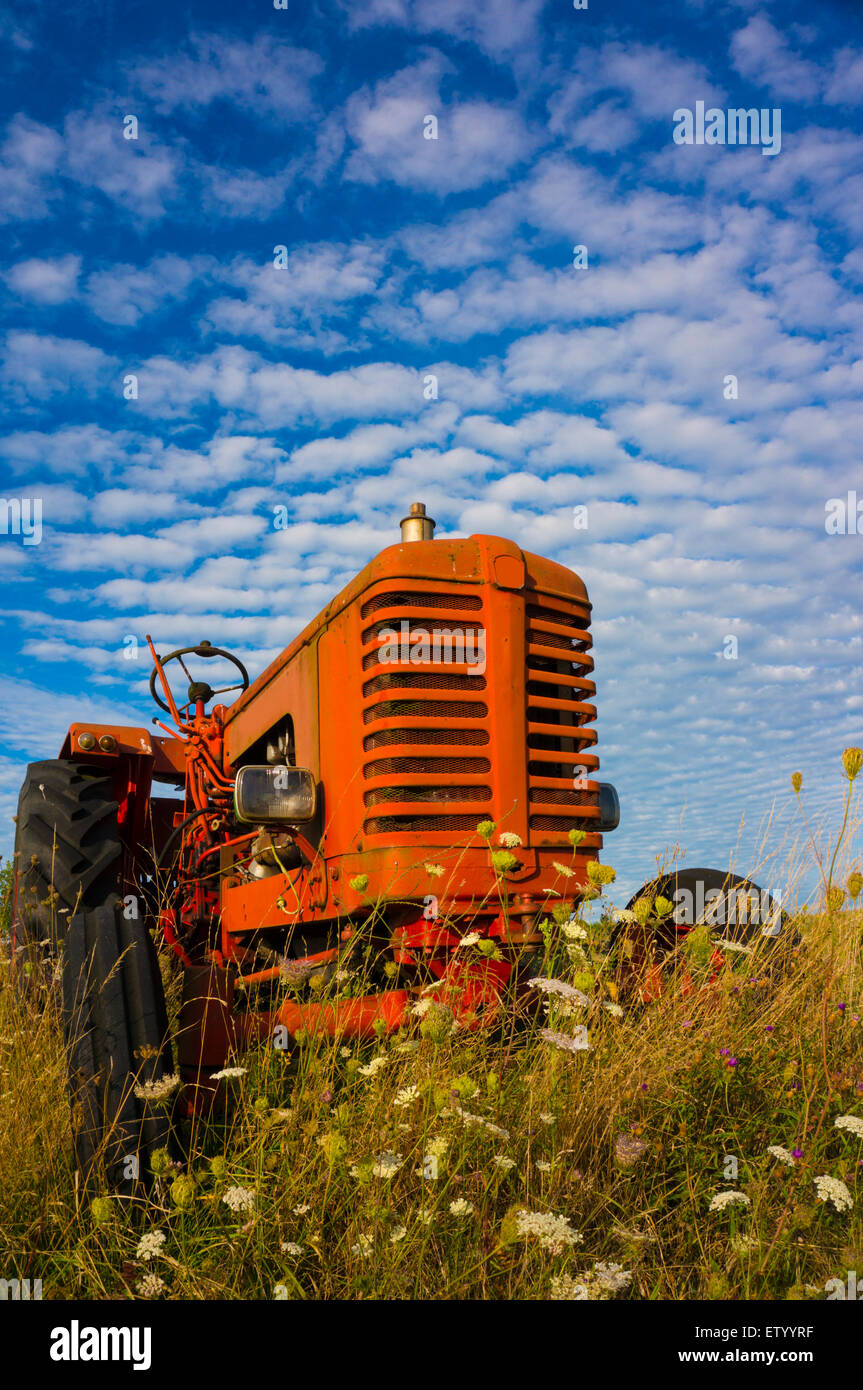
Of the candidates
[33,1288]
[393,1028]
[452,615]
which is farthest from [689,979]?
[33,1288]

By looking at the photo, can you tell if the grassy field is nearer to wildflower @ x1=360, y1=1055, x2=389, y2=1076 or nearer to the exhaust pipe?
wildflower @ x1=360, y1=1055, x2=389, y2=1076

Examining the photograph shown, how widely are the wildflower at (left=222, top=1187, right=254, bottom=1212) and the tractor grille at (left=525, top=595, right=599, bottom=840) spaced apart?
71.9 inches

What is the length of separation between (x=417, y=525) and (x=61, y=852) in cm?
211

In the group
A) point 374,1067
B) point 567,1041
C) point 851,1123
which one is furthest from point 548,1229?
point 851,1123

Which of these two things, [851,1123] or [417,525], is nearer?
[851,1123]

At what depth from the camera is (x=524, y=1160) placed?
8.20 feet

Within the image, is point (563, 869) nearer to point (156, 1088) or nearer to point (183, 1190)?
point (156, 1088)

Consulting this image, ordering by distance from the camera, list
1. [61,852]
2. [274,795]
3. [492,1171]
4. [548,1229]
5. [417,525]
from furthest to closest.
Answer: [61,852]
[417,525]
[274,795]
[492,1171]
[548,1229]

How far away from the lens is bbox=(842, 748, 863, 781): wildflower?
2666mm

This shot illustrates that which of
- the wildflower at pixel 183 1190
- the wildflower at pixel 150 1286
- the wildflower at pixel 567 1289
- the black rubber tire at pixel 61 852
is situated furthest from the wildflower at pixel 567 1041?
the black rubber tire at pixel 61 852

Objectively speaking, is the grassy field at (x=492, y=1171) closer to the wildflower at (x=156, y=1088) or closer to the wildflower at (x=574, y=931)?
the wildflower at (x=574, y=931)

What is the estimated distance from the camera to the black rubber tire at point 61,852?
13.8ft

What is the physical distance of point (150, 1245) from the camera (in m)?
2.05

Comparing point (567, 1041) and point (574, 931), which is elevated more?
point (574, 931)
